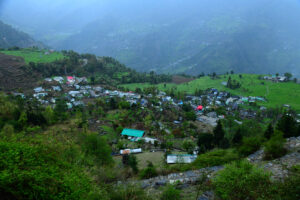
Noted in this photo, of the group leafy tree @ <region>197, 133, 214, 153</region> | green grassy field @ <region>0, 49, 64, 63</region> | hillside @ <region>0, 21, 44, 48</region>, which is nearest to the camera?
leafy tree @ <region>197, 133, 214, 153</region>

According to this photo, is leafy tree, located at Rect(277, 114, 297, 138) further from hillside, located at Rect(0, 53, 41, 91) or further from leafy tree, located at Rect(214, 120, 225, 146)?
hillside, located at Rect(0, 53, 41, 91)

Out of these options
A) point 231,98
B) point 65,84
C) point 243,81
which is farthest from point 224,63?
point 65,84

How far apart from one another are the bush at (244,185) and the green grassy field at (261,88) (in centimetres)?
7003

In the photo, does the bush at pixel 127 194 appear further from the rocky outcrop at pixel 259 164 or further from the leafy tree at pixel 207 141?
the leafy tree at pixel 207 141

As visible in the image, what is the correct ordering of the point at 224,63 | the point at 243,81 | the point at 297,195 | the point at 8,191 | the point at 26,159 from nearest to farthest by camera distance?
1. the point at 8,191
2. the point at 26,159
3. the point at 297,195
4. the point at 243,81
5. the point at 224,63

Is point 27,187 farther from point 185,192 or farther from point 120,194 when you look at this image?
point 185,192

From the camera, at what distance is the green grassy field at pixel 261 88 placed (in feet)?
233

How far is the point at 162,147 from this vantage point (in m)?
29.6

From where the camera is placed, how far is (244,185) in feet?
28.5

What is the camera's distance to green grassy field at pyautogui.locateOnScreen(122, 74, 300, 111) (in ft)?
233

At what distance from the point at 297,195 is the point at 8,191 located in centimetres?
1087

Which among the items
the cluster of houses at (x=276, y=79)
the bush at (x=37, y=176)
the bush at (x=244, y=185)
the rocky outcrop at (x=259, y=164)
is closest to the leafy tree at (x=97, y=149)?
the rocky outcrop at (x=259, y=164)

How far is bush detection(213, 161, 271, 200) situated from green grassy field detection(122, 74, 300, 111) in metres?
70.0

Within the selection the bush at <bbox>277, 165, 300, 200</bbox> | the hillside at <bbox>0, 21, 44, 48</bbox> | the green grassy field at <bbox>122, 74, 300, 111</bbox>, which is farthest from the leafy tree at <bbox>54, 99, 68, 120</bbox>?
the hillside at <bbox>0, 21, 44, 48</bbox>
